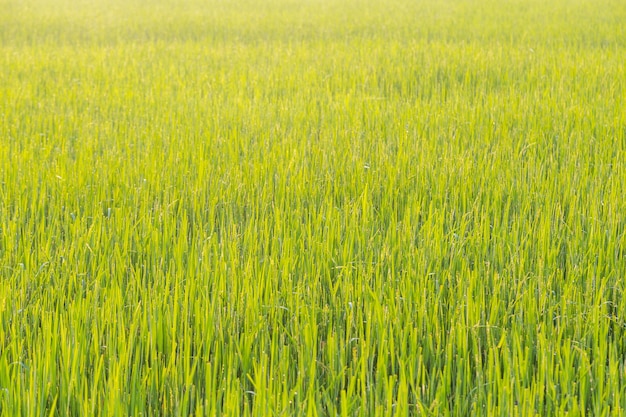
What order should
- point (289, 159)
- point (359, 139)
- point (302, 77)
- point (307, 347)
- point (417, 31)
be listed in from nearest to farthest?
1. point (307, 347)
2. point (289, 159)
3. point (359, 139)
4. point (302, 77)
5. point (417, 31)

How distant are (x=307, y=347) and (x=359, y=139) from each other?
7.53 ft

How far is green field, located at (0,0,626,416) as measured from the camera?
1673 millimetres

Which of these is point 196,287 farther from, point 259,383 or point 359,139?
point 359,139

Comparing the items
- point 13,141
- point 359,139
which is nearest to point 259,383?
point 359,139

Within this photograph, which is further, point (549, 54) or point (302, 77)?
point (549, 54)

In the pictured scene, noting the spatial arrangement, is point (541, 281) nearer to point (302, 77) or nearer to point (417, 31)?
point (302, 77)

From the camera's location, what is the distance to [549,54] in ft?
24.0

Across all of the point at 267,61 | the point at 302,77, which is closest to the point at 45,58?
the point at 267,61

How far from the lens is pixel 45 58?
296 inches

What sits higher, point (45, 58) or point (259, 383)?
point (45, 58)

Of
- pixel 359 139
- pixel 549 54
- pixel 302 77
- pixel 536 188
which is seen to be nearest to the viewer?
pixel 536 188

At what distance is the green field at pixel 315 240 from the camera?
1.67m

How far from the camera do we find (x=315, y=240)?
2510 millimetres

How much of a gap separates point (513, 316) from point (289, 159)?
1893mm
